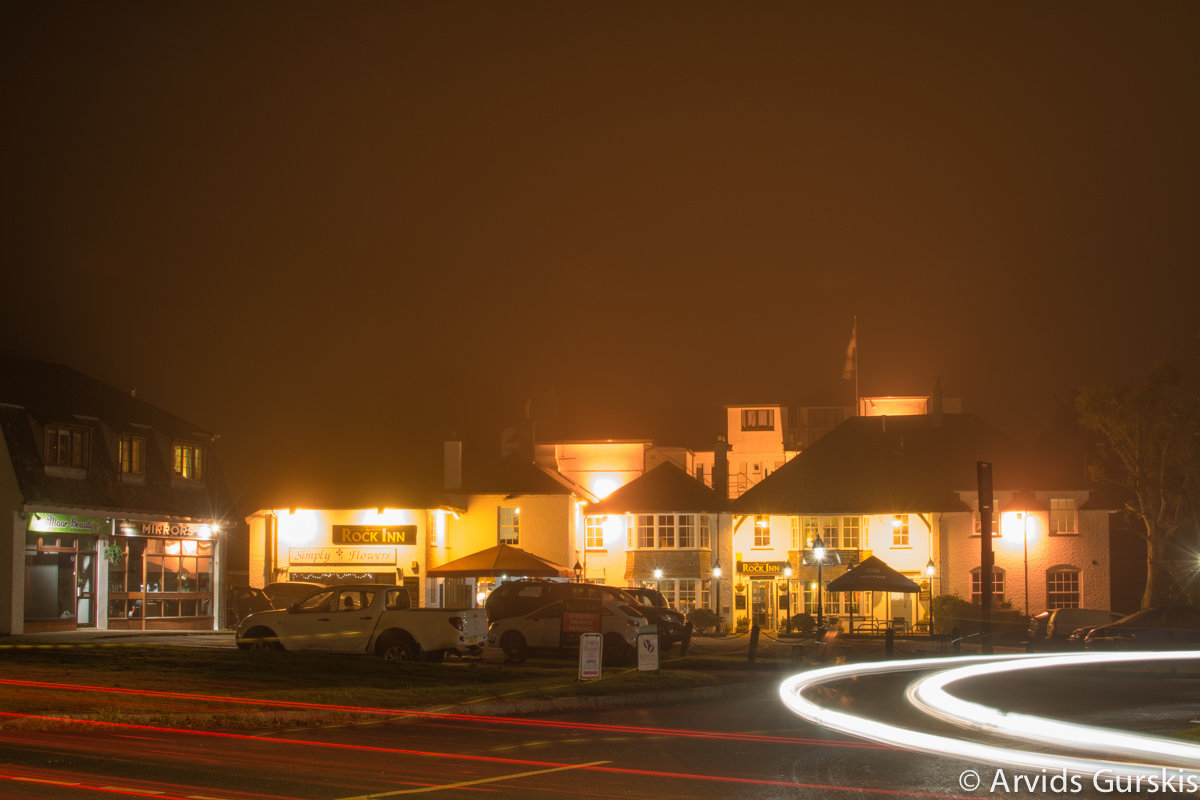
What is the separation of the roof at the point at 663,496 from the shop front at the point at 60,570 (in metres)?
26.1

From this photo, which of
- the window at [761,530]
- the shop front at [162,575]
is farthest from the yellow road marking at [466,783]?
the window at [761,530]

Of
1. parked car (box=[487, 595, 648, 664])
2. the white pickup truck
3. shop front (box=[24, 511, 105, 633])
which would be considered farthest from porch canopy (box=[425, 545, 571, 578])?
the white pickup truck

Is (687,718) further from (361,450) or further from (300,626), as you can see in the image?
(361,450)

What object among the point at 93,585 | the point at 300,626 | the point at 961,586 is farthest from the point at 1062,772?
the point at 961,586

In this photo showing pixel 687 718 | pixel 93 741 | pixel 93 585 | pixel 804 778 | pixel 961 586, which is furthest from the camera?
pixel 961 586

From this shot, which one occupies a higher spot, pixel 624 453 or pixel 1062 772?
pixel 624 453

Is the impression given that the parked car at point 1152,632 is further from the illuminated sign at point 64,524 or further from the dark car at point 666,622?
the illuminated sign at point 64,524

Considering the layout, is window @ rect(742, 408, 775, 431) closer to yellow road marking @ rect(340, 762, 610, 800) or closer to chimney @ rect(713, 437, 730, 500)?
chimney @ rect(713, 437, 730, 500)

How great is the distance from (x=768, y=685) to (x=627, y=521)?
3415 centimetres

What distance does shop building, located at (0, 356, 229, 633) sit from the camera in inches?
1260

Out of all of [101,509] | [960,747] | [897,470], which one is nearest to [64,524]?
[101,509]

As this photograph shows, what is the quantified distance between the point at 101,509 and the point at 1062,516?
124 feet

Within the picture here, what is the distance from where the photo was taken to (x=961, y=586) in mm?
50469

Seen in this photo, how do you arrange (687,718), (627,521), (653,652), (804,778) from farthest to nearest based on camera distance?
(627,521) < (653,652) < (687,718) < (804,778)
